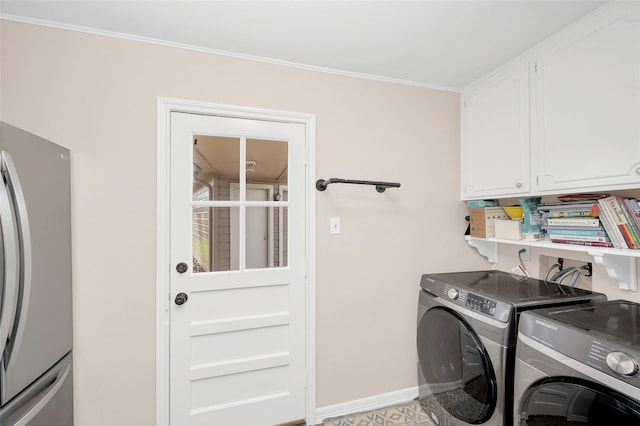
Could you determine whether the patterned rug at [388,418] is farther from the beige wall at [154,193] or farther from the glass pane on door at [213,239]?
the glass pane on door at [213,239]

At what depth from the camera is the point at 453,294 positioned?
1.67 meters

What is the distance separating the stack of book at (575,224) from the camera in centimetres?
142

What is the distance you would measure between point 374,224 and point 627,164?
1260mm

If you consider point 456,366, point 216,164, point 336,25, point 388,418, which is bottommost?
point 388,418

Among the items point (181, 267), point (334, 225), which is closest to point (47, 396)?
point (181, 267)

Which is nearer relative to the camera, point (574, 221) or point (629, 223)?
point (629, 223)

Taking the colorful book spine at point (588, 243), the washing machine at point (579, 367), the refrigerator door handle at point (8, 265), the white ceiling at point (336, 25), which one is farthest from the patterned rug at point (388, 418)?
the white ceiling at point (336, 25)

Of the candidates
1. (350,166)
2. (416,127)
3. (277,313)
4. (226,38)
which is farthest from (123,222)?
(416,127)

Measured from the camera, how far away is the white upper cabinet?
50.5 inches

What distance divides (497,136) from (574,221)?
689mm

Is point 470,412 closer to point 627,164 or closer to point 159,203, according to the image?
point 627,164

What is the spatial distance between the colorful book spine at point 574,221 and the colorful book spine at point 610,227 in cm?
3

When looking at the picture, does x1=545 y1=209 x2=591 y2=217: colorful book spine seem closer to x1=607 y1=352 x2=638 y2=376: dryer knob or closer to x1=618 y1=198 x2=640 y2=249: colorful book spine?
x1=618 y1=198 x2=640 y2=249: colorful book spine

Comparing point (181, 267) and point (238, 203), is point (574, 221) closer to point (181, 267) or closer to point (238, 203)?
point (238, 203)
